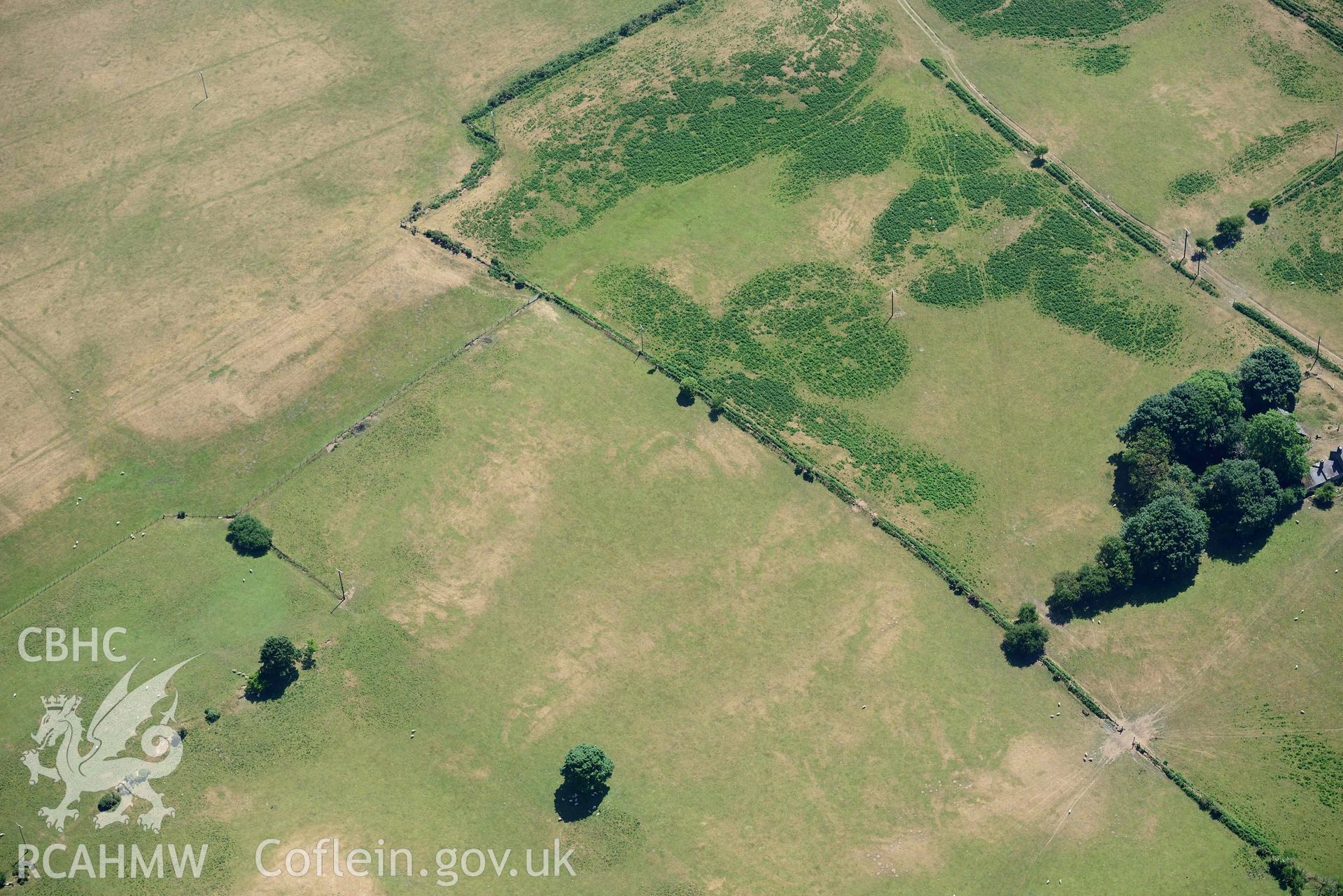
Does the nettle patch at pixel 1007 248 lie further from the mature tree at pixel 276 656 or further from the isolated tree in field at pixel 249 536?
the mature tree at pixel 276 656

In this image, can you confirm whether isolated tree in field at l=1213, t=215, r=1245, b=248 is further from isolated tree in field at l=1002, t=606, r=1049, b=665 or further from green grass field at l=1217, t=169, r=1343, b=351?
isolated tree in field at l=1002, t=606, r=1049, b=665

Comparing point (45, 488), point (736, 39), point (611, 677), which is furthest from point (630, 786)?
point (736, 39)

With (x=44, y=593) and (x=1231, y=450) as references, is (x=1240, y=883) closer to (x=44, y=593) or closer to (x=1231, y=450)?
(x=1231, y=450)

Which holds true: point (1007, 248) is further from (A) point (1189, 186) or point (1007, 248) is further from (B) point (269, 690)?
(B) point (269, 690)

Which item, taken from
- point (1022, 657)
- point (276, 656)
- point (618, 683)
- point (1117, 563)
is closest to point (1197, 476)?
point (1117, 563)

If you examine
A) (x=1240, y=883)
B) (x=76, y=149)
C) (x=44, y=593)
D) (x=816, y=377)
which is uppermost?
(x=76, y=149)
